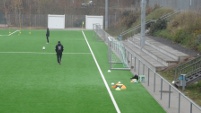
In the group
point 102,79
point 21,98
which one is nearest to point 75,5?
point 102,79

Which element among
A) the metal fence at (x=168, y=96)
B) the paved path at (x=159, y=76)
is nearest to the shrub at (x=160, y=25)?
the paved path at (x=159, y=76)

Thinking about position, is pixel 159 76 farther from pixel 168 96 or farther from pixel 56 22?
pixel 56 22

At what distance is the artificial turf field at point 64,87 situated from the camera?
1745 cm

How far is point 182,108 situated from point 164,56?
1475 centimetres

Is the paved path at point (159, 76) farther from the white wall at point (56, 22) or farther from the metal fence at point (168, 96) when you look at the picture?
the white wall at point (56, 22)

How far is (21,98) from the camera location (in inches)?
744

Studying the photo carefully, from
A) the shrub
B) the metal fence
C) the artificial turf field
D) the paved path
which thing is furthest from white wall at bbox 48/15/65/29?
the metal fence

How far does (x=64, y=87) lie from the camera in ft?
70.9

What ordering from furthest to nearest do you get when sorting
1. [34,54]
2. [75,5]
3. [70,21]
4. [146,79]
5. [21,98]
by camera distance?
[75,5] < [70,21] < [34,54] < [146,79] < [21,98]

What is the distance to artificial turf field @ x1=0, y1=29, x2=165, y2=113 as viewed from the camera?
17453 mm

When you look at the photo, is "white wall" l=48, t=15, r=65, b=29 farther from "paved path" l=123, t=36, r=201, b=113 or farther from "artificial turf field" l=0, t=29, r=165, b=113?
"artificial turf field" l=0, t=29, r=165, b=113

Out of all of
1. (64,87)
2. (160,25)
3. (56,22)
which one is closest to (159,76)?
(64,87)

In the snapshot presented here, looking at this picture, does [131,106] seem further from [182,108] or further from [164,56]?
[164,56]

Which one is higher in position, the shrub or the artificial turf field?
the shrub
